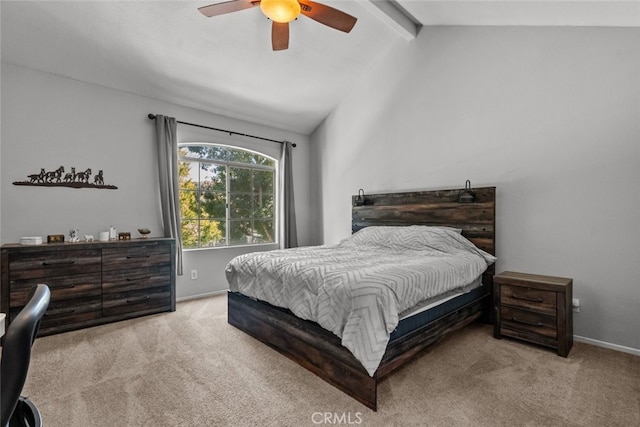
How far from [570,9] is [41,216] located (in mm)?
5261

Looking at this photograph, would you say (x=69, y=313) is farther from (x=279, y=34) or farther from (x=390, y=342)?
(x=279, y=34)

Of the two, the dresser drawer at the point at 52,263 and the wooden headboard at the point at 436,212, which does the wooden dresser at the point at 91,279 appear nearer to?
the dresser drawer at the point at 52,263

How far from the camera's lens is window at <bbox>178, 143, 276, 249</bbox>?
431 cm

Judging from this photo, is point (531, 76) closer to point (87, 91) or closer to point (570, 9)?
point (570, 9)

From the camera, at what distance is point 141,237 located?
3.77m

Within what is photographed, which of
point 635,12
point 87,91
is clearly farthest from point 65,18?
point 635,12

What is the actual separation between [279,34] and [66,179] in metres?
2.76

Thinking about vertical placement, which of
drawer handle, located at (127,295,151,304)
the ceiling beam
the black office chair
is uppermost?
the ceiling beam

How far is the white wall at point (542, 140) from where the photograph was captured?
2.57 metres

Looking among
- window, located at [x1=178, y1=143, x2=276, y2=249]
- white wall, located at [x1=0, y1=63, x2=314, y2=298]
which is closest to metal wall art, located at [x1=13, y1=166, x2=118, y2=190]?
white wall, located at [x1=0, y1=63, x2=314, y2=298]

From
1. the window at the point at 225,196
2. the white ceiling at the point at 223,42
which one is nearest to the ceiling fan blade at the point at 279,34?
the white ceiling at the point at 223,42

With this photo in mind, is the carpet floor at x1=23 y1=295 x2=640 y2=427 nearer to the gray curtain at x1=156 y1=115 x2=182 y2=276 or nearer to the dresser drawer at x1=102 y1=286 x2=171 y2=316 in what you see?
the dresser drawer at x1=102 y1=286 x2=171 y2=316

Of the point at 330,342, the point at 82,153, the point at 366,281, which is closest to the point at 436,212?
the point at 366,281

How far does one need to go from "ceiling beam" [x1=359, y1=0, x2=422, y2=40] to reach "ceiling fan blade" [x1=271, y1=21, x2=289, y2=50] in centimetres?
99
